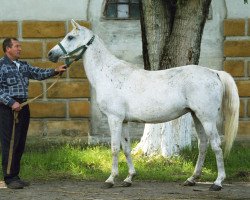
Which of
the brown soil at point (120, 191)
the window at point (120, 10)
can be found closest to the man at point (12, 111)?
the brown soil at point (120, 191)

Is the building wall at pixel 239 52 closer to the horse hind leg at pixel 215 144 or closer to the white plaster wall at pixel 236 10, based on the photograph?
the white plaster wall at pixel 236 10

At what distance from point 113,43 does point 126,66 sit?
11.5ft

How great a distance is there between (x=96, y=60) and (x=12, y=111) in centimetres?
120

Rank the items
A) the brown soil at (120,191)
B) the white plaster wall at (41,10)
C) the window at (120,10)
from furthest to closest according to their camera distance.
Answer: the window at (120,10) → the white plaster wall at (41,10) → the brown soil at (120,191)

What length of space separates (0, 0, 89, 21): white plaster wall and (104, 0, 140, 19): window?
0.42 m

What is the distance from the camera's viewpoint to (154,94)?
9.24 meters

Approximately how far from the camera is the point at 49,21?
13.0 m

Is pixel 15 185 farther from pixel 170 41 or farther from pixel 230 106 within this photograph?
pixel 170 41

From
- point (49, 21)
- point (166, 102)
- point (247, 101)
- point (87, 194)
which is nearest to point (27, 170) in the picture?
point (87, 194)

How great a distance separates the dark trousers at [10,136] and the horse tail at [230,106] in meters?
2.40

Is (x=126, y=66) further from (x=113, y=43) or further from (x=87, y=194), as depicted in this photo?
(x=113, y=43)

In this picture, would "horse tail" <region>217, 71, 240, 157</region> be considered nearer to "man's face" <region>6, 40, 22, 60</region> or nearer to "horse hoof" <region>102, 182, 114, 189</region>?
"horse hoof" <region>102, 182, 114, 189</region>

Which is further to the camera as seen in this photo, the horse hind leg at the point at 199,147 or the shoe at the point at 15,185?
the horse hind leg at the point at 199,147

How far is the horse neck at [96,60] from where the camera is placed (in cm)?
959
